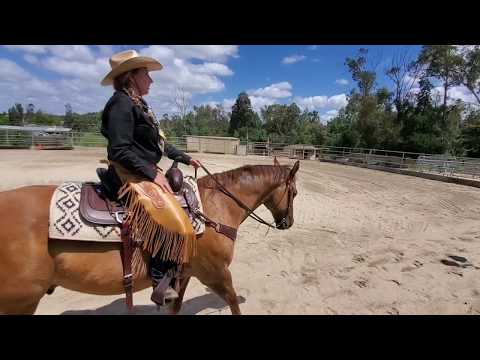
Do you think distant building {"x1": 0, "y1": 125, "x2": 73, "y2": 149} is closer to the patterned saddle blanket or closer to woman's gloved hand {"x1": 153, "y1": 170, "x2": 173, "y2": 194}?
the patterned saddle blanket

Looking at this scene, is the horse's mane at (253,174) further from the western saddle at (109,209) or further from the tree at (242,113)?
the tree at (242,113)

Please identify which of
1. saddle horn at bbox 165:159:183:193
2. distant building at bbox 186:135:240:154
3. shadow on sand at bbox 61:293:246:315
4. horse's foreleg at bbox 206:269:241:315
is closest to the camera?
saddle horn at bbox 165:159:183:193

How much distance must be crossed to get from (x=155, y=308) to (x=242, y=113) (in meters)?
56.5

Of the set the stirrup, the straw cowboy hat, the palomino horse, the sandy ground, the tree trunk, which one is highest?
the tree trunk

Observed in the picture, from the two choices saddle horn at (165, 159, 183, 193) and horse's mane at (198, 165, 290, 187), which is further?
horse's mane at (198, 165, 290, 187)

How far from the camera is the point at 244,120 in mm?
58719

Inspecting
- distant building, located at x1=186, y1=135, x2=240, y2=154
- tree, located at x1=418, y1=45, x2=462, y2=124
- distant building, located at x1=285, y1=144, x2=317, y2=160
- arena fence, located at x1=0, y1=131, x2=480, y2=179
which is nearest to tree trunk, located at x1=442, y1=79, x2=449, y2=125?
tree, located at x1=418, y1=45, x2=462, y2=124

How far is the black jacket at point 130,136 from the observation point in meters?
2.08

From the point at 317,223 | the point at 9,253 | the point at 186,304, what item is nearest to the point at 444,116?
the point at 317,223

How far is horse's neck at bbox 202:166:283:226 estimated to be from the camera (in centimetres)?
304

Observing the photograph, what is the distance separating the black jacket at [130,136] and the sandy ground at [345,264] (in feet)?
7.59

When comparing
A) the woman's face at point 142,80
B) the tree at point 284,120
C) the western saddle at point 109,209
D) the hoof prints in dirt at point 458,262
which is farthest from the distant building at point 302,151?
the western saddle at point 109,209

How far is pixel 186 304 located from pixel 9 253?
240 centimetres
